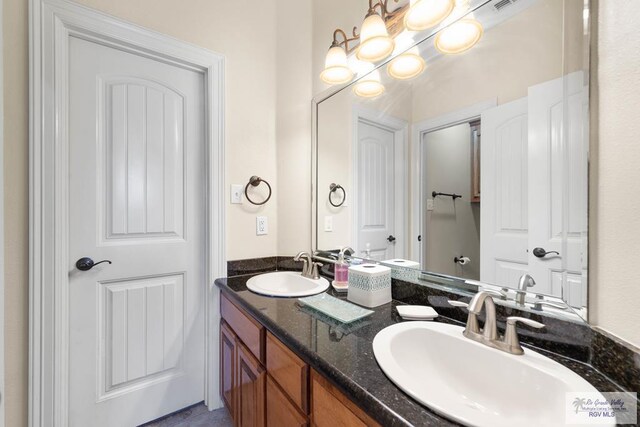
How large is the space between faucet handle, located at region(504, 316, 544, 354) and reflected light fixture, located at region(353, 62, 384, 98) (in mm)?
1125

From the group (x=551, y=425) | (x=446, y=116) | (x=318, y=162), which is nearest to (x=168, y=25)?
(x=318, y=162)

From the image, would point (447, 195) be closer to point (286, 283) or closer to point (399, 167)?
point (399, 167)

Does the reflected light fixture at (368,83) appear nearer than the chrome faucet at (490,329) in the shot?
No

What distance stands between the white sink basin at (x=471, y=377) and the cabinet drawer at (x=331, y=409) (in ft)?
0.37

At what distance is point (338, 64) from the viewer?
1.52 metres

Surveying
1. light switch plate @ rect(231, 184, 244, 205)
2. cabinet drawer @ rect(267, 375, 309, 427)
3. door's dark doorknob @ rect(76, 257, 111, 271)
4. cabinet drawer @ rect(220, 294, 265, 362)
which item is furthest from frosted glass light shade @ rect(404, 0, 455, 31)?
door's dark doorknob @ rect(76, 257, 111, 271)

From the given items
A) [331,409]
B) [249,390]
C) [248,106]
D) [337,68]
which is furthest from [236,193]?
[331,409]

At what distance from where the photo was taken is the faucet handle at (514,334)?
696 millimetres

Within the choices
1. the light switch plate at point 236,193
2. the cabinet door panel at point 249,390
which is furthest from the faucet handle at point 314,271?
the light switch plate at point 236,193

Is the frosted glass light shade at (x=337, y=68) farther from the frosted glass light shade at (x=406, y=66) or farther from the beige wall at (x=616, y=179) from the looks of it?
the beige wall at (x=616, y=179)

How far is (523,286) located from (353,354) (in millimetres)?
554

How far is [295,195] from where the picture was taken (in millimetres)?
1853

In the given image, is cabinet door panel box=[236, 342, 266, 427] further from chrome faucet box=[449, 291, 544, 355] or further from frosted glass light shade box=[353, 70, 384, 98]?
frosted glass light shade box=[353, 70, 384, 98]

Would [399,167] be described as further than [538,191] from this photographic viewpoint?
Yes
